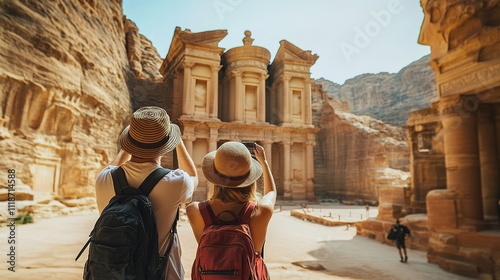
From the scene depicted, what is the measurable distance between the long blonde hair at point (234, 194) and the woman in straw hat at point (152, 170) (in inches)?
9.6

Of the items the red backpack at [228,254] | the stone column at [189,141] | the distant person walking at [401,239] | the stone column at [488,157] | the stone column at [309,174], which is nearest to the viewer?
the red backpack at [228,254]

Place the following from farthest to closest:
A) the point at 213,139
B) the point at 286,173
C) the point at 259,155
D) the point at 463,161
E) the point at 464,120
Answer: the point at 286,173
the point at 213,139
the point at 464,120
the point at 463,161
the point at 259,155

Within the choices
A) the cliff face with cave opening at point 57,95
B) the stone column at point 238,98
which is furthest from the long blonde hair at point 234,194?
the stone column at point 238,98

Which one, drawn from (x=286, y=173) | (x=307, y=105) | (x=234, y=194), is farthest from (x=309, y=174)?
(x=234, y=194)

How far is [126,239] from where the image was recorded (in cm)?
172

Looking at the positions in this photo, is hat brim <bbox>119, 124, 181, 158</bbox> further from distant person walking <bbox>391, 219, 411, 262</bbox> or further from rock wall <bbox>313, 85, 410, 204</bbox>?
rock wall <bbox>313, 85, 410, 204</bbox>

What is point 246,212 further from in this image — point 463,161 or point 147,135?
point 463,161

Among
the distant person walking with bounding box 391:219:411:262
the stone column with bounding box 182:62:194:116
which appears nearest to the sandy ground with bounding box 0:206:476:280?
the distant person walking with bounding box 391:219:411:262

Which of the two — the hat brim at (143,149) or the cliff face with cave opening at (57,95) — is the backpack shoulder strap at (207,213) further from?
the cliff face with cave opening at (57,95)

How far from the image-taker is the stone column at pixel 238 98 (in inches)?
1084

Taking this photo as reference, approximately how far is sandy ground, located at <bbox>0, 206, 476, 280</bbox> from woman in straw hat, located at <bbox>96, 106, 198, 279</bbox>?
3.98 m

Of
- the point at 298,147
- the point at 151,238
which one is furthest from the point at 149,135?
the point at 298,147

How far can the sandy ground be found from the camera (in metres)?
5.77

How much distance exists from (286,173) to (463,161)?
66.5 ft
